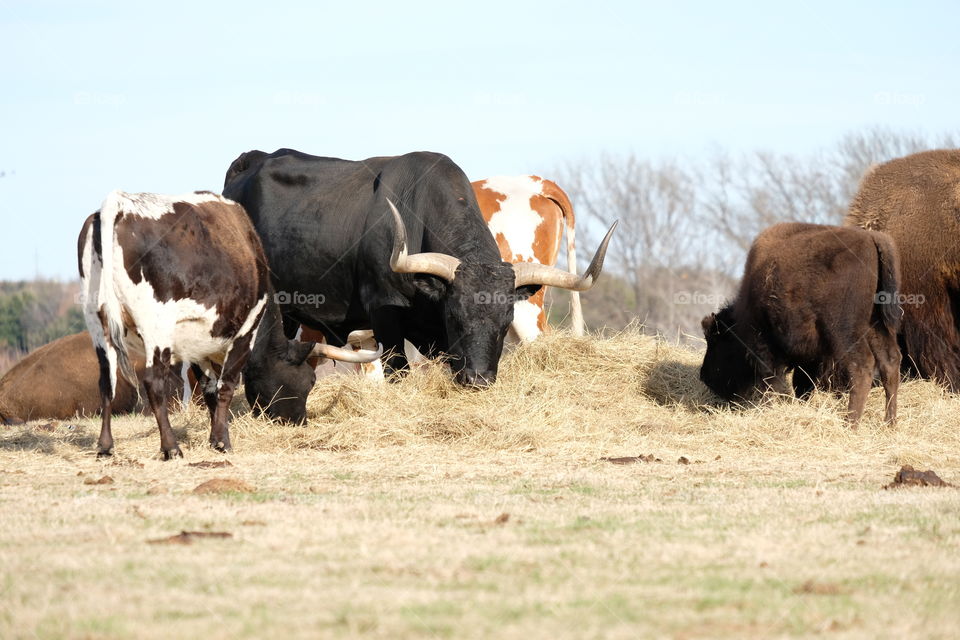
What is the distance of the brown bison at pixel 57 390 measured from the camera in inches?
536

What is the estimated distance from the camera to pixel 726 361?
31.6 ft

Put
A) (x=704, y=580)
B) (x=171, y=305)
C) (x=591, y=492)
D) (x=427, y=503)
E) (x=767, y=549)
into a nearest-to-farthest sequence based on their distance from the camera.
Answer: (x=704, y=580)
(x=767, y=549)
(x=427, y=503)
(x=591, y=492)
(x=171, y=305)

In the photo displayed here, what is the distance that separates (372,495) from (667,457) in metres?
2.55

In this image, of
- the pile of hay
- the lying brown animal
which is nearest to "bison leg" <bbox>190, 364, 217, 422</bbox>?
the pile of hay

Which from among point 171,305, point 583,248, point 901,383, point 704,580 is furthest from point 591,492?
point 583,248

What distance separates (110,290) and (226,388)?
1.34m

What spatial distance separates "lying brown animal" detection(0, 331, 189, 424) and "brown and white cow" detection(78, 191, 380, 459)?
5757 mm

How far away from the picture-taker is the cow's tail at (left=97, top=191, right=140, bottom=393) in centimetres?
701

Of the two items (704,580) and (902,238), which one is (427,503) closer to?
(704,580)

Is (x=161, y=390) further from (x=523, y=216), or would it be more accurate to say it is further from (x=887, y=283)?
(x=523, y=216)

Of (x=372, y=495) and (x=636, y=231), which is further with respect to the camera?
(x=636, y=231)

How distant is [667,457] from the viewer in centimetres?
756

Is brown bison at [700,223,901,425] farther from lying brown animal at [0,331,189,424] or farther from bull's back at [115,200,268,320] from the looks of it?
lying brown animal at [0,331,189,424]

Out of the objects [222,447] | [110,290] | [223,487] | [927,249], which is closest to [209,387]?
[222,447]
